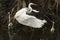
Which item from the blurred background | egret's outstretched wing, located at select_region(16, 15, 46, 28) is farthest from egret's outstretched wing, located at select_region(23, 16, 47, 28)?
the blurred background

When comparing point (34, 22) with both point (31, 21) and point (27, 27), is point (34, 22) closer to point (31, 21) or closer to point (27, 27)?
point (31, 21)

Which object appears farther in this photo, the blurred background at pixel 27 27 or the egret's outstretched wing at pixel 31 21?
the blurred background at pixel 27 27

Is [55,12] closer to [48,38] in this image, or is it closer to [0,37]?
[48,38]

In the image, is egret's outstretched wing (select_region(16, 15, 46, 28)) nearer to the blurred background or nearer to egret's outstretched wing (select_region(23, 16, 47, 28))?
egret's outstretched wing (select_region(23, 16, 47, 28))

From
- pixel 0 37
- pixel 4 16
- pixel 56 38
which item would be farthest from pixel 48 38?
pixel 4 16

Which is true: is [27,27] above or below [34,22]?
below

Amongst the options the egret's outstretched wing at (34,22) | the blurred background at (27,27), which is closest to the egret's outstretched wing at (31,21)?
the egret's outstretched wing at (34,22)

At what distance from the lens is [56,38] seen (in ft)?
18.2

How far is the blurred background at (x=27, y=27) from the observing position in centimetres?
572

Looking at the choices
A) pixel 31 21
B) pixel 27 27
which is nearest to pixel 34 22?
pixel 31 21

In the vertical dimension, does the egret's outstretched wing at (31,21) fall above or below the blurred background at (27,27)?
above

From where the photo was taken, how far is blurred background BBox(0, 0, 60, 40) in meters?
5.72

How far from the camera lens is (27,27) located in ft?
20.2

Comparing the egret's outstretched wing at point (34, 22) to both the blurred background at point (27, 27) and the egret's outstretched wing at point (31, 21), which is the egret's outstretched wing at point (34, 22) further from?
the blurred background at point (27, 27)
